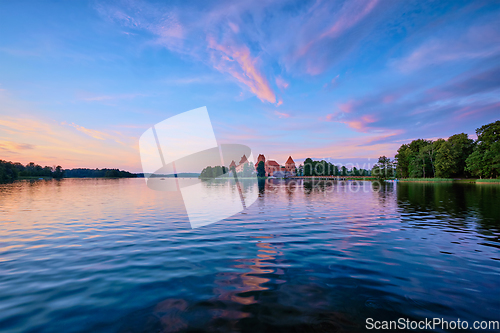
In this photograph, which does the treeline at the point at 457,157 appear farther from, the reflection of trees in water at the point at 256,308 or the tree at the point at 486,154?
the reflection of trees in water at the point at 256,308

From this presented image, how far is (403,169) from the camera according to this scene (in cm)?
14512

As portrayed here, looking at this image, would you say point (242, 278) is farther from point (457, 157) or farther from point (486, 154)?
point (457, 157)

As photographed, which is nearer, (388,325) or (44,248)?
(388,325)

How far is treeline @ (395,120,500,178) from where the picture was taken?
88812mm

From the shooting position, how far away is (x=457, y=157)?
4291 inches

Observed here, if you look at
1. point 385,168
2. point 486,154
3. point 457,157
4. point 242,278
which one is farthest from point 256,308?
point 385,168

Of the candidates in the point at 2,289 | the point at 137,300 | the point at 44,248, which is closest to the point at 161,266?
the point at 137,300

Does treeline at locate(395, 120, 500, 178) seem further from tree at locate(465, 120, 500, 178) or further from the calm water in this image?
the calm water

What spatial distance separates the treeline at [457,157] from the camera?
88812mm

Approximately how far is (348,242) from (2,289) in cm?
1415

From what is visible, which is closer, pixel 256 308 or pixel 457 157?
pixel 256 308

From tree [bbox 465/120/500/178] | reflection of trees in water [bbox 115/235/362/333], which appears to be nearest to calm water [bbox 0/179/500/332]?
reflection of trees in water [bbox 115/235/362/333]

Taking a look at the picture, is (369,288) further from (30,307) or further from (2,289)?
(2,289)

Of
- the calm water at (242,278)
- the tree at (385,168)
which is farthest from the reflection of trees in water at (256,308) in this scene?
the tree at (385,168)
